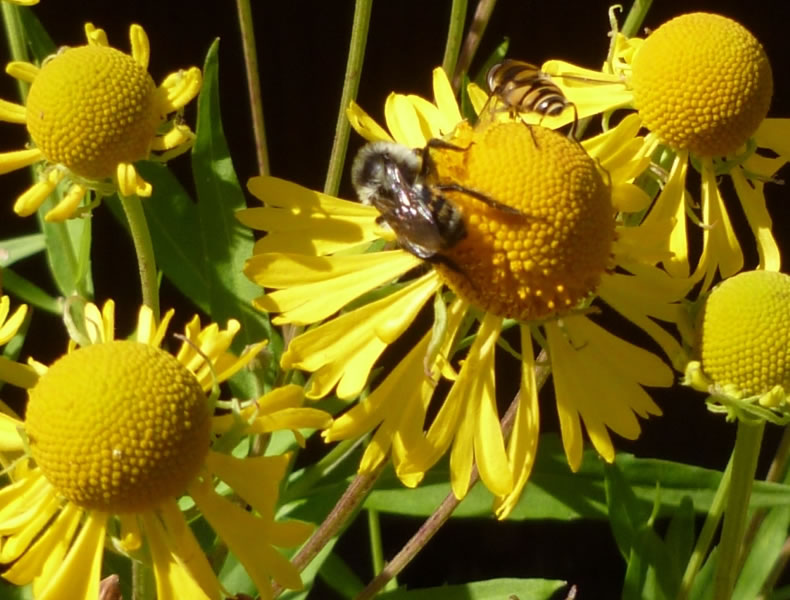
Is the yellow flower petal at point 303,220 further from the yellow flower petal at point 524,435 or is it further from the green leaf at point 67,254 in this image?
the green leaf at point 67,254

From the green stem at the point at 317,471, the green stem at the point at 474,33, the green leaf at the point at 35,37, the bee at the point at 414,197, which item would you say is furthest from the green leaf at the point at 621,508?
the green leaf at the point at 35,37

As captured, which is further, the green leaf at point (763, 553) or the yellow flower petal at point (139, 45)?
the green leaf at point (763, 553)

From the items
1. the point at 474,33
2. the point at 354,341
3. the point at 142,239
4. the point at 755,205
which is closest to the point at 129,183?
the point at 142,239

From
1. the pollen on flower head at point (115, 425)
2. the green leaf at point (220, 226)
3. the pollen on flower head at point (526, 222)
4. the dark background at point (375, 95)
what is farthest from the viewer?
the dark background at point (375, 95)

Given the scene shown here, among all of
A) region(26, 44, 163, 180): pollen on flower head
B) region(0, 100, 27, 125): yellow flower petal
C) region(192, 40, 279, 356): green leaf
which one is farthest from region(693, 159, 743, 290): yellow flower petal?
region(0, 100, 27, 125): yellow flower petal

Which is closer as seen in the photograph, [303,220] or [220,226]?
[303,220]

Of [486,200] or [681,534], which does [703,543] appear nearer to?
[681,534]

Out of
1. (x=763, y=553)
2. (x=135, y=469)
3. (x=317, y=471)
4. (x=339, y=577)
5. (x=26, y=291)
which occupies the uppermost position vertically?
(x=135, y=469)
